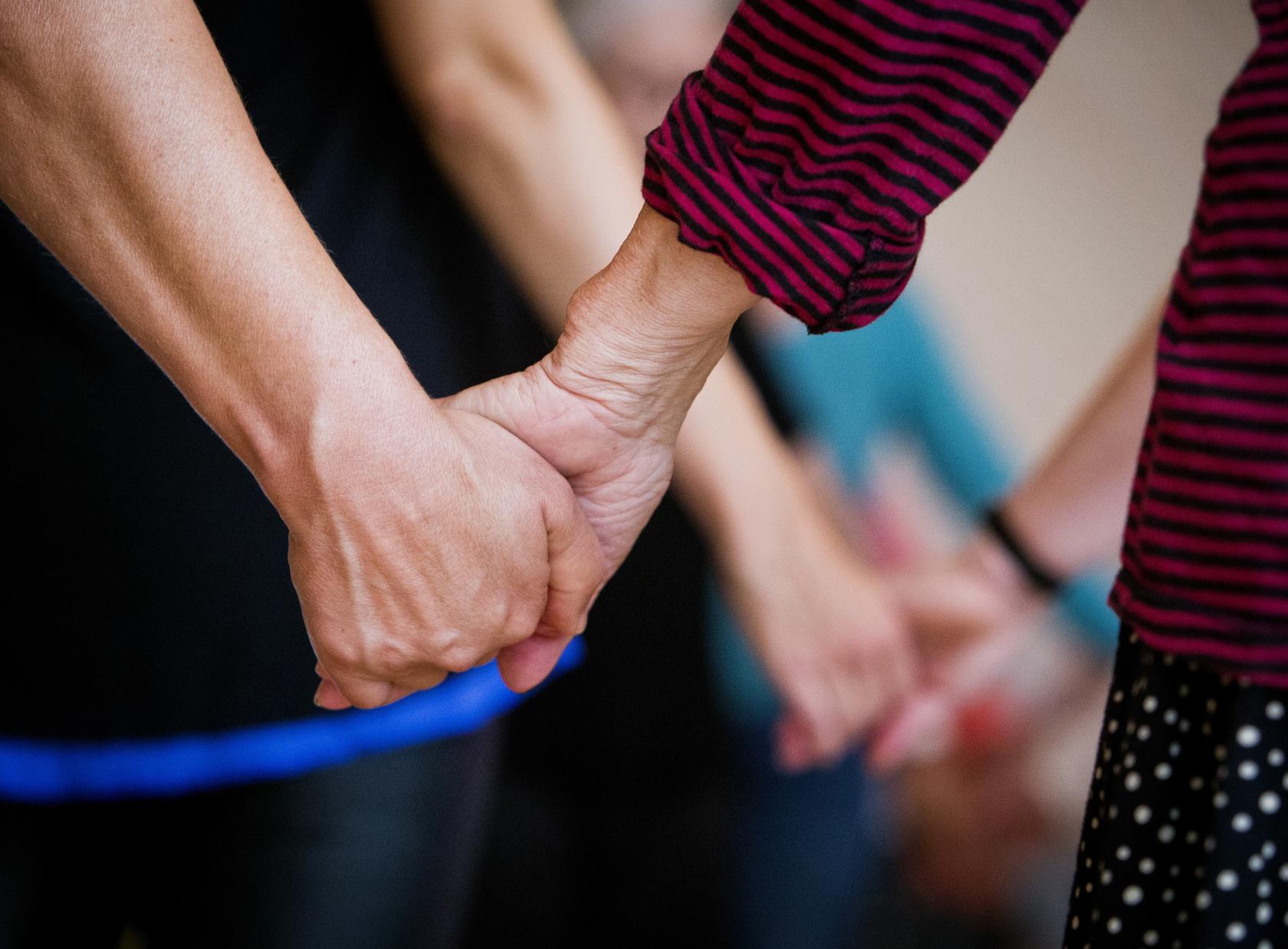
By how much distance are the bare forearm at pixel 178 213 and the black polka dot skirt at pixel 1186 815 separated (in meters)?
0.37

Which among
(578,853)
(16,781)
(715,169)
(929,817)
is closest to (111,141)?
(715,169)

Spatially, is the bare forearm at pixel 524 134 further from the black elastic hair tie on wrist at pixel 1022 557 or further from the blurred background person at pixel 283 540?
the black elastic hair tie on wrist at pixel 1022 557

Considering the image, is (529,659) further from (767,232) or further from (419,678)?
(767,232)

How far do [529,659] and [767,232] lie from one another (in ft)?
1.03

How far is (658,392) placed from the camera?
58cm

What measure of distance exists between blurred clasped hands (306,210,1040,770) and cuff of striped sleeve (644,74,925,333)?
0.05 m

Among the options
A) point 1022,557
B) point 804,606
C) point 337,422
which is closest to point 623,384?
point 337,422

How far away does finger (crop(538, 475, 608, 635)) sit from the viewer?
1.88 feet

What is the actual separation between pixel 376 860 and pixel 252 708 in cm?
14

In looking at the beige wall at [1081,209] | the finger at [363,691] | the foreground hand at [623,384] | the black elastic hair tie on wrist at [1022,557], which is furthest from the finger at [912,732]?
the finger at [363,691]

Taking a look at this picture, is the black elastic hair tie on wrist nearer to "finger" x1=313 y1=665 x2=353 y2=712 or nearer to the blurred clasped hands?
the blurred clasped hands

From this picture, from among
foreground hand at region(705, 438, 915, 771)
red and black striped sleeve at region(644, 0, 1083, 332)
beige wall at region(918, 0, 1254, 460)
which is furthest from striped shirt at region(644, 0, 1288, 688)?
beige wall at region(918, 0, 1254, 460)

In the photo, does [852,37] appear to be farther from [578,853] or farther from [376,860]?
[578,853]

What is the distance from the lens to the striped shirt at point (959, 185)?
32 cm
